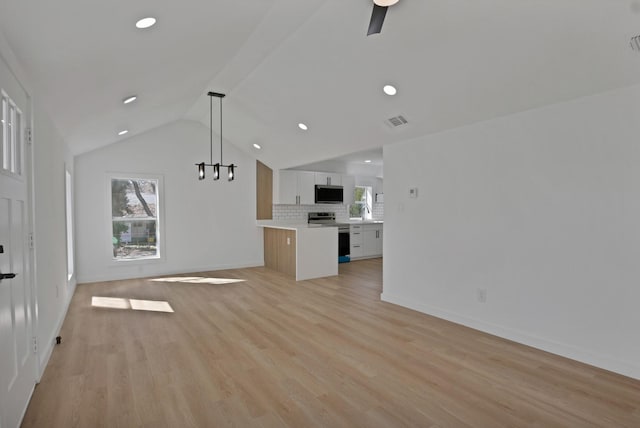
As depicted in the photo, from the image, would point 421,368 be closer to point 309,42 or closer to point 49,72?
point 309,42

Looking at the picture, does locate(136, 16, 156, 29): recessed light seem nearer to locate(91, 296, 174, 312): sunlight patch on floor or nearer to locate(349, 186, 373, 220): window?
locate(91, 296, 174, 312): sunlight patch on floor

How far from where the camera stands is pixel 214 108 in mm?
6070

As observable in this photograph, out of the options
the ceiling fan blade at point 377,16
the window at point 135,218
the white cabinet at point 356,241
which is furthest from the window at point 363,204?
the ceiling fan blade at point 377,16

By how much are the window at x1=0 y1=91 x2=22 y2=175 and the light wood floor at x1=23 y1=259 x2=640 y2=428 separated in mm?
1566

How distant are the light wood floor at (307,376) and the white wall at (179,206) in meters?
2.07

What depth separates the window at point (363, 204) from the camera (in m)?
9.49

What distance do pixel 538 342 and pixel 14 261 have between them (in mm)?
4096

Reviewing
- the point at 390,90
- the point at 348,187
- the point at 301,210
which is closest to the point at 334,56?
the point at 390,90

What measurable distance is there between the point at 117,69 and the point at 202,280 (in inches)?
167

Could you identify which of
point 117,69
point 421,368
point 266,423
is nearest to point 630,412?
point 421,368

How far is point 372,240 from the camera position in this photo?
887cm

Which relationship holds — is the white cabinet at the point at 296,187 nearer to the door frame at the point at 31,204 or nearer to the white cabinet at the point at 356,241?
the white cabinet at the point at 356,241

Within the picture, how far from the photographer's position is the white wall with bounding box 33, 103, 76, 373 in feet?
9.36

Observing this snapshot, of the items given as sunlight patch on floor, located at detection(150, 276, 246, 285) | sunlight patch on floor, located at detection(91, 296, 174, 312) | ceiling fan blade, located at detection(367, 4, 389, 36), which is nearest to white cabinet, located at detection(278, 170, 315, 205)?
sunlight patch on floor, located at detection(150, 276, 246, 285)
